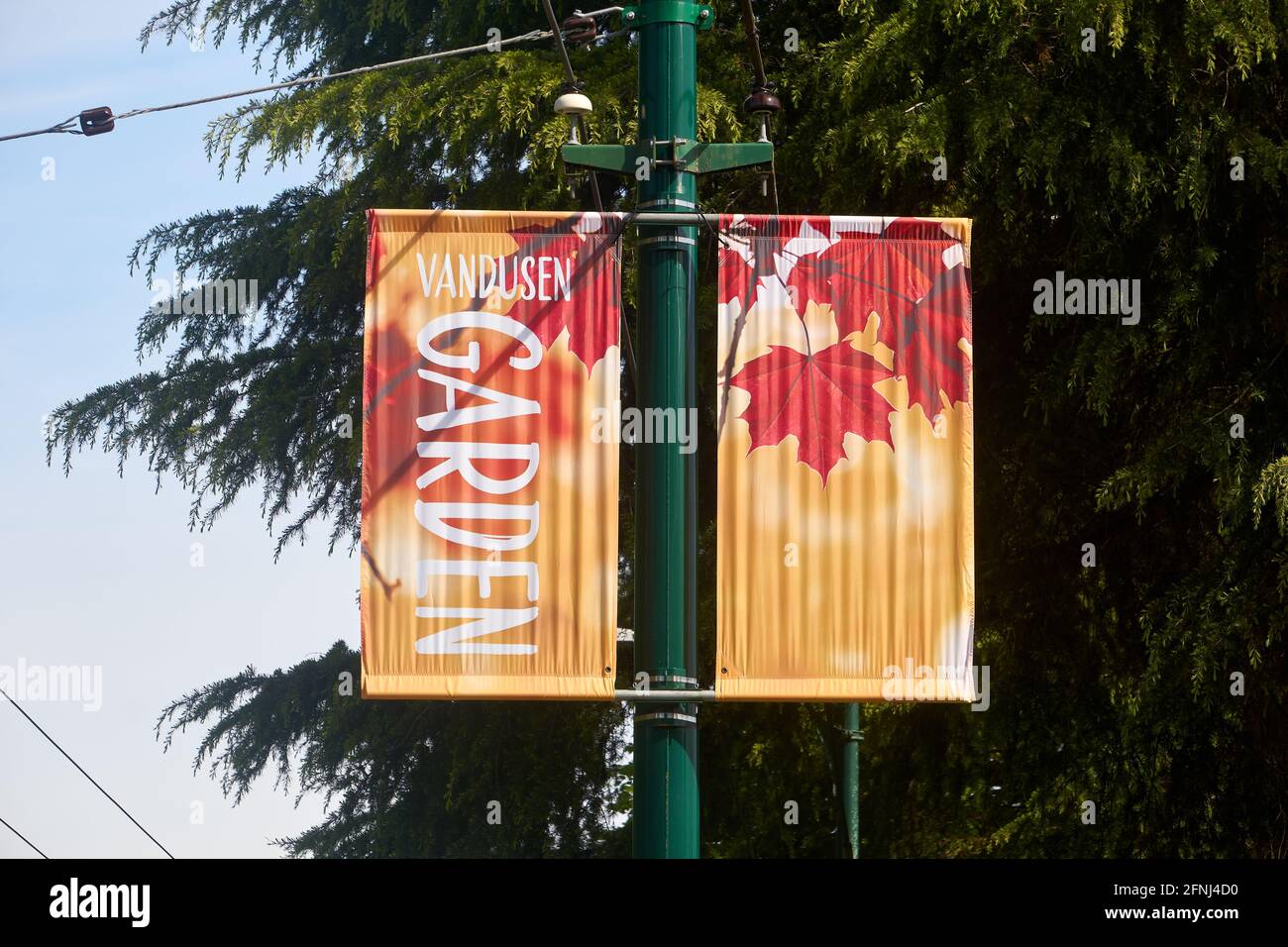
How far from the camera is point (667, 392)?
827 cm

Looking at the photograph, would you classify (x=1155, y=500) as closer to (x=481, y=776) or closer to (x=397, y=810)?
(x=481, y=776)

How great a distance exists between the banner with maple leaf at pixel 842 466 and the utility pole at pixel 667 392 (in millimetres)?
190

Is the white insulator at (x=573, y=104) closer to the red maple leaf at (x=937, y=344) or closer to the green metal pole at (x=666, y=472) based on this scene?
the green metal pole at (x=666, y=472)

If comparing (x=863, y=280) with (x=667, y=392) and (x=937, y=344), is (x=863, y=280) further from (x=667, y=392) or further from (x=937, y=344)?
(x=667, y=392)

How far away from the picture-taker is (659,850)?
803 centimetres

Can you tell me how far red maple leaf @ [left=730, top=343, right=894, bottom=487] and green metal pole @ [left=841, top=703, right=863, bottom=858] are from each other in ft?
19.0

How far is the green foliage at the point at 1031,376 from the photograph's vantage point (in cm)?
1282

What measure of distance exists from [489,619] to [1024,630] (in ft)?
24.7

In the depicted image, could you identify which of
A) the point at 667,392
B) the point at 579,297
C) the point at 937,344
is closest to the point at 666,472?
the point at 667,392

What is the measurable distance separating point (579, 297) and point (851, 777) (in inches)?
271

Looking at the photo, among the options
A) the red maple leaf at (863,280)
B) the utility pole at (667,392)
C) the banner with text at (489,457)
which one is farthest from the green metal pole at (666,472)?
the red maple leaf at (863,280)
